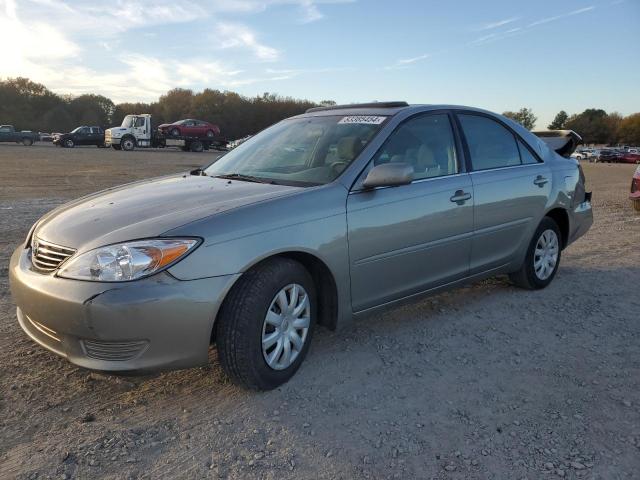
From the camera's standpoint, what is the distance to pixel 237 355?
278 cm

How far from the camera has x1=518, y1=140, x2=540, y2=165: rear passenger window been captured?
4.75m

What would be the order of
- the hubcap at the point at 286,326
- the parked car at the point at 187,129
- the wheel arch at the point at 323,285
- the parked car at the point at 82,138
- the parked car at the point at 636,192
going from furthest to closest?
the parked car at the point at 82,138
the parked car at the point at 187,129
the parked car at the point at 636,192
the wheel arch at the point at 323,285
the hubcap at the point at 286,326

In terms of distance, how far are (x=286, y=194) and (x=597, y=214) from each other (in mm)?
8647

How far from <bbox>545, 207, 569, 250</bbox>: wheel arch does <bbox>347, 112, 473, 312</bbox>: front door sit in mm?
1397

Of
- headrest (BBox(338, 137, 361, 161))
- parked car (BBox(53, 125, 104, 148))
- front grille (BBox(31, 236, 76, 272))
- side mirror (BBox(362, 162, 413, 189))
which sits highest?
parked car (BBox(53, 125, 104, 148))

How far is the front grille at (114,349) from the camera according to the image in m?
2.58

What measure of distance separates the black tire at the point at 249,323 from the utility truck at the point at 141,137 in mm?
33936

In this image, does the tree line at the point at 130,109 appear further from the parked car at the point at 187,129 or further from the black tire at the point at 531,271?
the black tire at the point at 531,271

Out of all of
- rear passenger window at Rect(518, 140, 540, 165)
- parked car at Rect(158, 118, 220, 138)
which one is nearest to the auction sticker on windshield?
rear passenger window at Rect(518, 140, 540, 165)

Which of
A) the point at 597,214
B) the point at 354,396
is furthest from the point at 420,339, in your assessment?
the point at 597,214

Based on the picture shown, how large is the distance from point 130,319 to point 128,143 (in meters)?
34.6

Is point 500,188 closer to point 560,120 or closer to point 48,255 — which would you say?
point 48,255

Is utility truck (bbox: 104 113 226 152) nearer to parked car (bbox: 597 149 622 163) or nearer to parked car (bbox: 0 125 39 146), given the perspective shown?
parked car (bbox: 0 125 39 146)

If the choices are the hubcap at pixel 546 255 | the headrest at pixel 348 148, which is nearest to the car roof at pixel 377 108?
the headrest at pixel 348 148
